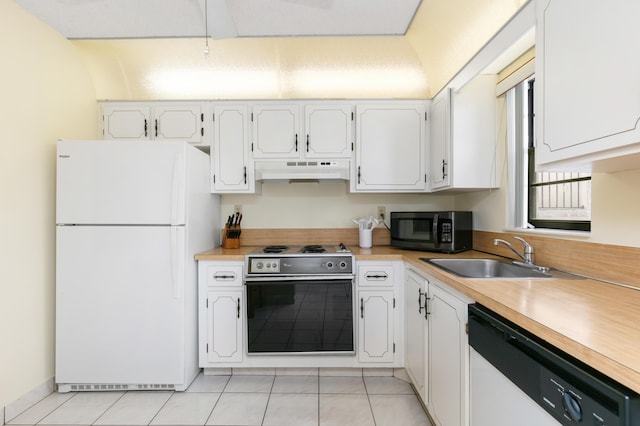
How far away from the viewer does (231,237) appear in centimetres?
279

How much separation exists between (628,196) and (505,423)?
105 cm

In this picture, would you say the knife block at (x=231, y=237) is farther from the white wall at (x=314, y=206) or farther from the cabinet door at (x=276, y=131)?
the cabinet door at (x=276, y=131)

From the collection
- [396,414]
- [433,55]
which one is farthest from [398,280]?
[433,55]

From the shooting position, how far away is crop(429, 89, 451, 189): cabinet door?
7.52ft

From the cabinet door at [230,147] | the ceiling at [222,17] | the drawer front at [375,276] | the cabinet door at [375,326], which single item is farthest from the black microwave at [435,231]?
the ceiling at [222,17]

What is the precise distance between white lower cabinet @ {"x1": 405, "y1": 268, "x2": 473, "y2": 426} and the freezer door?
1555mm

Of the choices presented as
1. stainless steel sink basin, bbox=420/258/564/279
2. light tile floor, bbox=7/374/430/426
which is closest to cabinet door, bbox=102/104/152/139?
light tile floor, bbox=7/374/430/426

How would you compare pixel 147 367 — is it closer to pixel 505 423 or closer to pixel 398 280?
→ pixel 398 280

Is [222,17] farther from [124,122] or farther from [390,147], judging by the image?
[390,147]

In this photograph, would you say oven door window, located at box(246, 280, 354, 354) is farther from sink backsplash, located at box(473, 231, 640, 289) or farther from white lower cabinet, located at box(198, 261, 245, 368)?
sink backsplash, located at box(473, 231, 640, 289)

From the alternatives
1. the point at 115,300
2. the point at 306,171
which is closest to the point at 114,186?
the point at 115,300

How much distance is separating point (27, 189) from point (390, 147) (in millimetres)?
2557

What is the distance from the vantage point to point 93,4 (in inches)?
81.5

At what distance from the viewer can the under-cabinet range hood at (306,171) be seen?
2.54m
